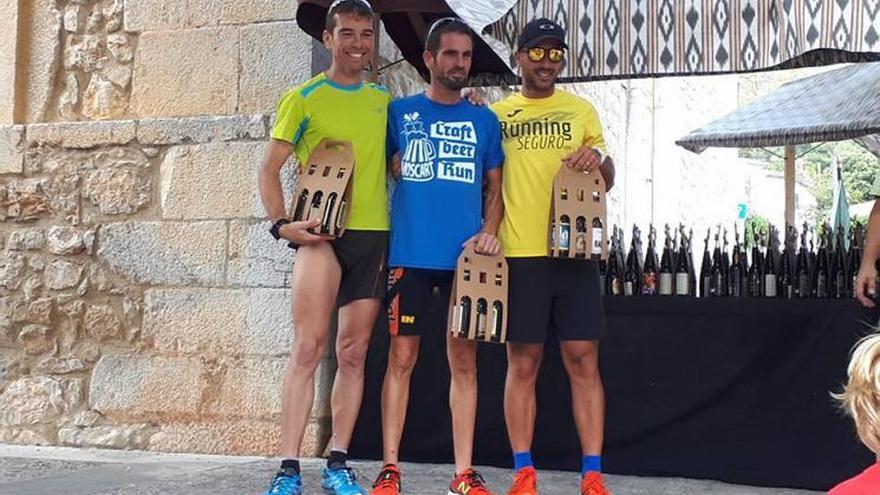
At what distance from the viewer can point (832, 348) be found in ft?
15.0

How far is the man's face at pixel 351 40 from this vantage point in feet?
13.4

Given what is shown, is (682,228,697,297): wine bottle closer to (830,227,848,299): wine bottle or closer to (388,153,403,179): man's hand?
(830,227,848,299): wine bottle

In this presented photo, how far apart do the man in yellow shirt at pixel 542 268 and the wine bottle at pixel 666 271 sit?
93 cm

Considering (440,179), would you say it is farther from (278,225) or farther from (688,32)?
(688,32)

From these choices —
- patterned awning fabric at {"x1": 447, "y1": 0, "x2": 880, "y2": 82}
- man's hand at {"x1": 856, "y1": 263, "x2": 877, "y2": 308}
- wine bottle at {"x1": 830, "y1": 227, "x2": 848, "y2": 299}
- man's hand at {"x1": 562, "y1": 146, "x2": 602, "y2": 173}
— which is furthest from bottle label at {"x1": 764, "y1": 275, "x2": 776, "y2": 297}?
man's hand at {"x1": 562, "y1": 146, "x2": 602, "y2": 173}

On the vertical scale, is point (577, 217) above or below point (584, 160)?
below

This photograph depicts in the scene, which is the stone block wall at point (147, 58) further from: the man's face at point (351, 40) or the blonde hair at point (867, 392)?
the blonde hair at point (867, 392)

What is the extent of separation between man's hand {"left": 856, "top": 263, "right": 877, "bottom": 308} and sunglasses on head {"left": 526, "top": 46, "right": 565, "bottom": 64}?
1.48 m

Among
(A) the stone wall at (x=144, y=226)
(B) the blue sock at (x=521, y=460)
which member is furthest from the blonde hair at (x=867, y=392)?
(A) the stone wall at (x=144, y=226)

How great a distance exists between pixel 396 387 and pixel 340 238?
0.64m

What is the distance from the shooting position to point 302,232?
13.1 feet

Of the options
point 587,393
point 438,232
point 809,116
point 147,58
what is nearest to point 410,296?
Answer: point 438,232

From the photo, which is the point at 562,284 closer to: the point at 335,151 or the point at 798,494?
the point at 335,151

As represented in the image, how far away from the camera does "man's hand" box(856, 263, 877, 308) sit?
4059mm
